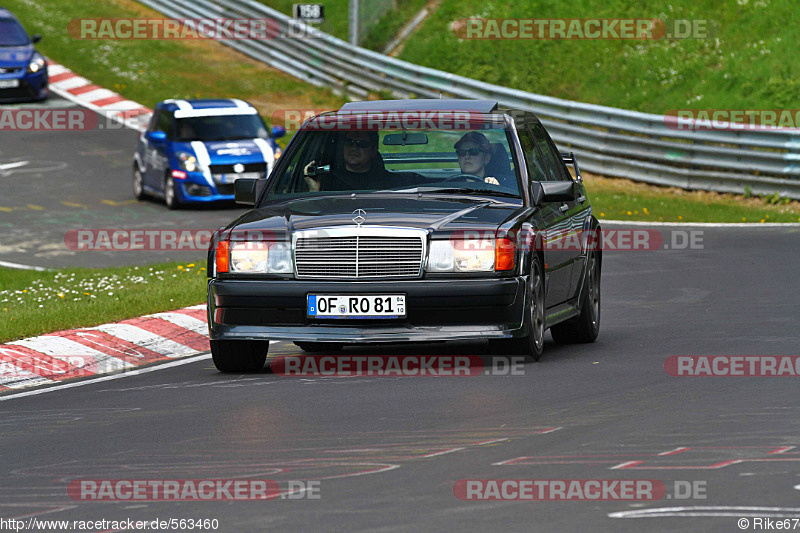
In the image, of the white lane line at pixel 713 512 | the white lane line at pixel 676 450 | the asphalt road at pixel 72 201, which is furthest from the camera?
the asphalt road at pixel 72 201

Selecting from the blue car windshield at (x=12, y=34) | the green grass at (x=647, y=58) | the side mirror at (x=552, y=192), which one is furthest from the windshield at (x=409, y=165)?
the blue car windshield at (x=12, y=34)

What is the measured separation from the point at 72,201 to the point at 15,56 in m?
8.37

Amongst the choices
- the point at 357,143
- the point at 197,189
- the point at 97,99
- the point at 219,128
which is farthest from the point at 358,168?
the point at 97,99

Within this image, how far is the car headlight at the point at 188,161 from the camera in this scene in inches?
936

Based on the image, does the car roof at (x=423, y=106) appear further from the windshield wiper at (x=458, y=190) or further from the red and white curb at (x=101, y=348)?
the red and white curb at (x=101, y=348)

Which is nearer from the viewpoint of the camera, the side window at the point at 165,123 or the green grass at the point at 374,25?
the side window at the point at 165,123

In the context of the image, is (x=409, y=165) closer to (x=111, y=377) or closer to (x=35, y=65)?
(x=111, y=377)

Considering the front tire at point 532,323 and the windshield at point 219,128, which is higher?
the front tire at point 532,323

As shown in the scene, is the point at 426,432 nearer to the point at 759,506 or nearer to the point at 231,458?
the point at 231,458

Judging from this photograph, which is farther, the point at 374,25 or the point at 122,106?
the point at 374,25

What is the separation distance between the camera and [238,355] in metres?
10.2

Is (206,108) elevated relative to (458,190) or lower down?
lower down

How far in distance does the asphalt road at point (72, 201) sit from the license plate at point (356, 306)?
9150 mm

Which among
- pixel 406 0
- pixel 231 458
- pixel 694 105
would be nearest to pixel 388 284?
pixel 231 458
